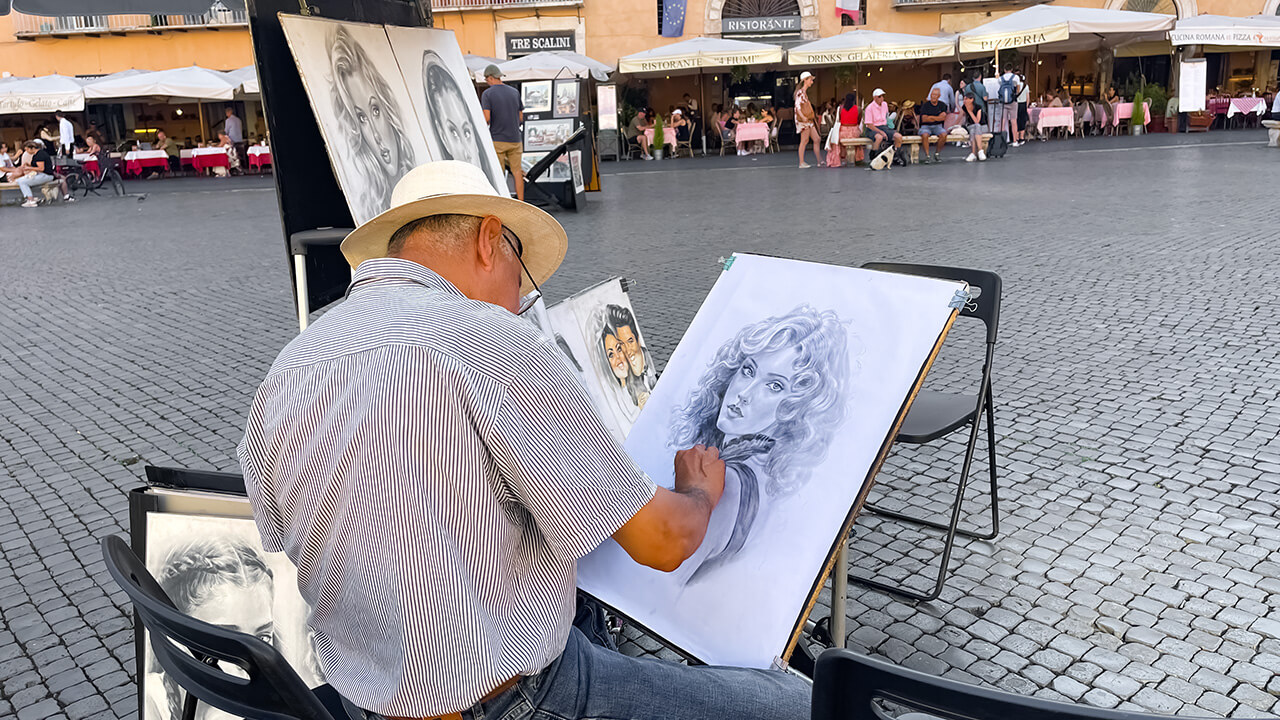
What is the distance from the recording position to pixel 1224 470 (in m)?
3.30

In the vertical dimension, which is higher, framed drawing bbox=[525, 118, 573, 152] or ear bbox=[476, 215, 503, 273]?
framed drawing bbox=[525, 118, 573, 152]

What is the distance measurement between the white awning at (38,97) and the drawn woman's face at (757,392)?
20391 millimetres

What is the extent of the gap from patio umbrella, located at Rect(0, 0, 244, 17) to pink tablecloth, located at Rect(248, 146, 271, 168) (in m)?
17.8

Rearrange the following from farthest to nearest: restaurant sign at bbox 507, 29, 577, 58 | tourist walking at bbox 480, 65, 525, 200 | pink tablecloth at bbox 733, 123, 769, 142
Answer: restaurant sign at bbox 507, 29, 577, 58 < pink tablecloth at bbox 733, 123, 769, 142 < tourist walking at bbox 480, 65, 525, 200

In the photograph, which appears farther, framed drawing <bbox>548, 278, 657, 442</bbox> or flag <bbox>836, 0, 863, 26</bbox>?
flag <bbox>836, 0, 863, 26</bbox>

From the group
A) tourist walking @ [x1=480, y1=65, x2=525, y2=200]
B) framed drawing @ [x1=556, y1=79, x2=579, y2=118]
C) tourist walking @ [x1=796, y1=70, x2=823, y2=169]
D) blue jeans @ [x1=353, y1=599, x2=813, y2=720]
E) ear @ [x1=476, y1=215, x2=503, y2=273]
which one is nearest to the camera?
blue jeans @ [x1=353, y1=599, x2=813, y2=720]

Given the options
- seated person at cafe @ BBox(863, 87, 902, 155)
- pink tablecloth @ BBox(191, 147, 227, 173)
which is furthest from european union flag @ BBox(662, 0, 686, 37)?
pink tablecloth @ BBox(191, 147, 227, 173)

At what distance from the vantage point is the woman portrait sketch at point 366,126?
3018 mm

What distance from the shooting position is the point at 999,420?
3.92 m

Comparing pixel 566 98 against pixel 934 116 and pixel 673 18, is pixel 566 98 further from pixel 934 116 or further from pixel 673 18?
pixel 673 18

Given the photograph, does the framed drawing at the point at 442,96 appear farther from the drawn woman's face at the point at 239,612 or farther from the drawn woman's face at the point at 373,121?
the drawn woman's face at the point at 239,612

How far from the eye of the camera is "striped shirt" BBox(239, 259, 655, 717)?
125 cm

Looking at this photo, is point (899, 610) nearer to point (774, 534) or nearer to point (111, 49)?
point (774, 534)

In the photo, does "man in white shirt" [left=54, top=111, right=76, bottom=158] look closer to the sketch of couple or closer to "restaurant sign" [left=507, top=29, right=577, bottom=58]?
"restaurant sign" [left=507, top=29, right=577, bottom=58]
